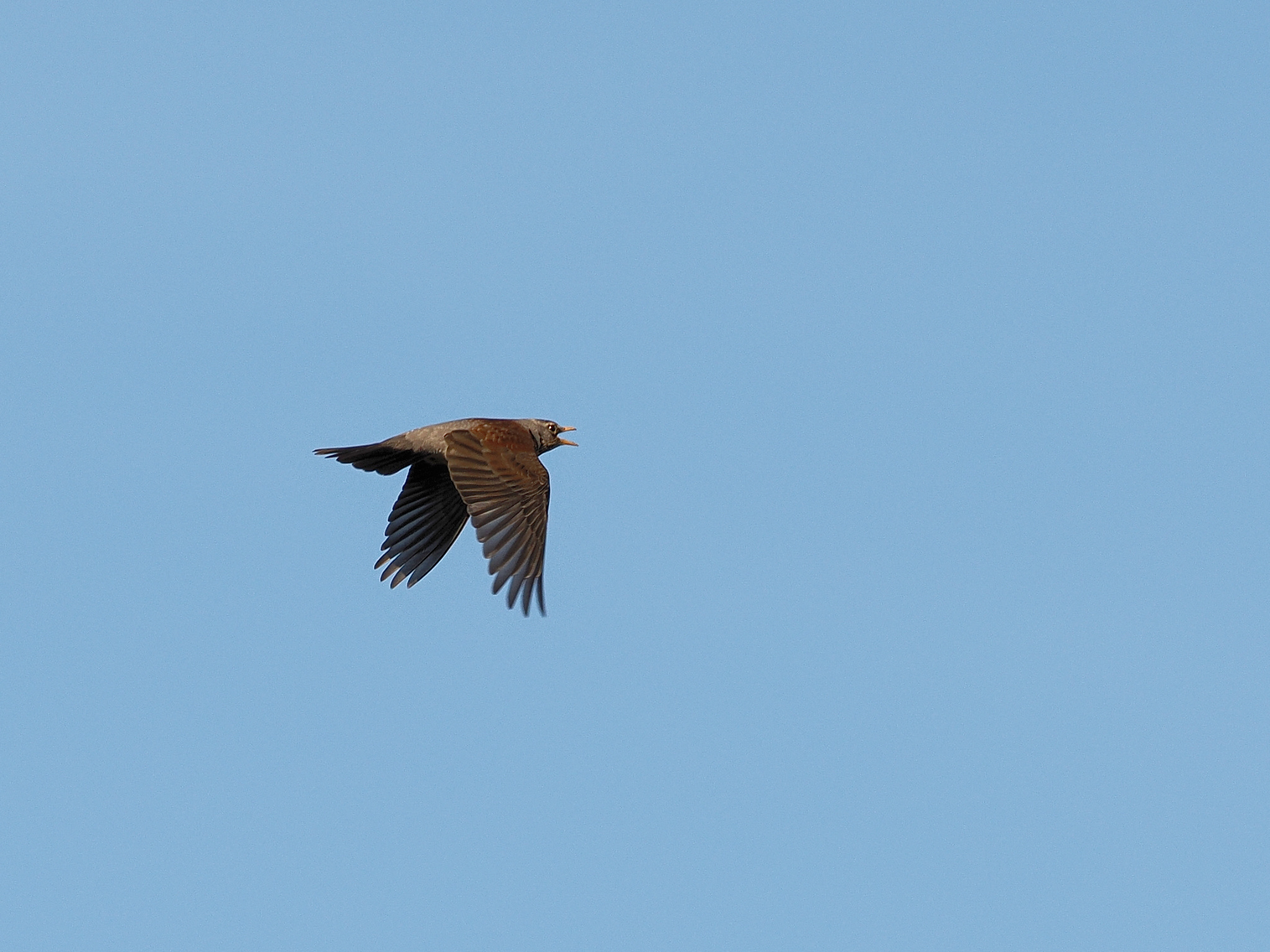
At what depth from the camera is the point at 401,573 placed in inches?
840

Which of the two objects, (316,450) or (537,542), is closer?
(537,542)

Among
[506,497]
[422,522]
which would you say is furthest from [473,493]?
[422,522]

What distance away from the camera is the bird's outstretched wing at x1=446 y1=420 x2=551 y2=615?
1833 centimetres

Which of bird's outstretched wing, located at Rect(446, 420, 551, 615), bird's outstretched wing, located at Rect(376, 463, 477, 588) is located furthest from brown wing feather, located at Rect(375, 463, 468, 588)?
bird's outstretched wing, located at Rect(446, 420, 551, 615)

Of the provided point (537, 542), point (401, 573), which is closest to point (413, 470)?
point (401, 573)

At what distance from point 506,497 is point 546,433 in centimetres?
341

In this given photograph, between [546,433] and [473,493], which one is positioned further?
[546,433]

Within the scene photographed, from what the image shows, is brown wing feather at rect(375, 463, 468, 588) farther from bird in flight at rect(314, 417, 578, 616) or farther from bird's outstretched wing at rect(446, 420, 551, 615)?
bird's outstretched wing at rect(446, 420, 551, 615)

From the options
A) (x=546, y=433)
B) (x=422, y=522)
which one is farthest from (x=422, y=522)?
(x=546, y=433)

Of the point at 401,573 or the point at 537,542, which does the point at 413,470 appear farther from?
the point at 537,542

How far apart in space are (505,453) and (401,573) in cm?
237

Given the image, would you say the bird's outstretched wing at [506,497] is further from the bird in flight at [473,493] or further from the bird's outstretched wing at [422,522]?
the bird's outstretched wing at [422,522]

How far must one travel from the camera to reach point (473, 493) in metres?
19.3

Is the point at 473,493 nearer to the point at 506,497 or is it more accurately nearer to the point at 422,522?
the point at 506,497
